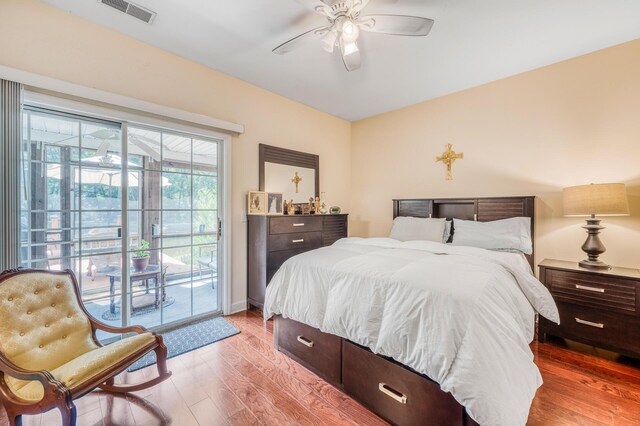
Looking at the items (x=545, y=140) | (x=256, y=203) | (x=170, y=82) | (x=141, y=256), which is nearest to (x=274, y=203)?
(x=256, y=203)

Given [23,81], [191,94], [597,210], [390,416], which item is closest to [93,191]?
[23,81]

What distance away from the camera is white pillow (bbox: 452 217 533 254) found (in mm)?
2678

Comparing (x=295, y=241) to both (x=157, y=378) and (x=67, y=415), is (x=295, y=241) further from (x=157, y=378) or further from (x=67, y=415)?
(x=67, y=415)

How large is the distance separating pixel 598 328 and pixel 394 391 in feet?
6.73

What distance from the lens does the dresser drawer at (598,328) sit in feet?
6.84

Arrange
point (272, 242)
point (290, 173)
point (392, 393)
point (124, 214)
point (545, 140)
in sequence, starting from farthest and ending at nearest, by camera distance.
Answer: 1. point (290, 173)
2. point (272, 242)
3. point (545, 140)
4. point (124, 214)
5. point (392, 393)

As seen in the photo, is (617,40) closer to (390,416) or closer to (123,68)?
(390,416)

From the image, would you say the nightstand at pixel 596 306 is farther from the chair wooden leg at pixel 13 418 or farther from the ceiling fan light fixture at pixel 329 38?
the chair wooden leg at pixel 13 418

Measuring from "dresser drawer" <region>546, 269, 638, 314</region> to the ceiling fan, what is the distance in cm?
242

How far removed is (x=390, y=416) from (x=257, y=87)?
3.53m

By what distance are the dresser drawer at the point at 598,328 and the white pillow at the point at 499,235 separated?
2.02ft

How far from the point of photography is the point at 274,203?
3.46 meters

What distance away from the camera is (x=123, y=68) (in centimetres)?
238

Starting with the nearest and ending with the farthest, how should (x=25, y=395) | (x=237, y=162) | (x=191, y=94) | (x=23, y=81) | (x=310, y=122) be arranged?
1. (x=25, y=395)
2. (x=23, y=81)
3. (x=191, y=94)
4. (x=237, y=162)
5. (x=310, y=122)
